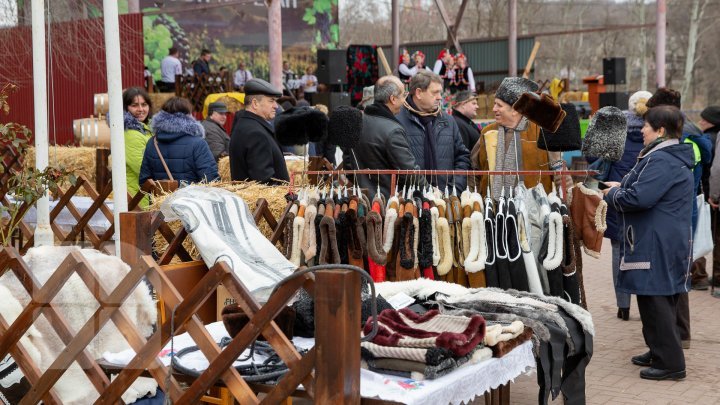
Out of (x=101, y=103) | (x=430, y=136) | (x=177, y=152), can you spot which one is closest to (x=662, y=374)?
(x=430, y=136)

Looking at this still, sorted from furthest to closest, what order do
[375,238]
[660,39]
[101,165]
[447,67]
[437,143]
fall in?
[660,39], [447,67], [101,165], [437,143], [375,238]

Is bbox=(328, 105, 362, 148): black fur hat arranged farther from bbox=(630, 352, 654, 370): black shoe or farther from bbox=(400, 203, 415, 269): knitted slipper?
bbox=(630, 352, 654, 370): black shoe

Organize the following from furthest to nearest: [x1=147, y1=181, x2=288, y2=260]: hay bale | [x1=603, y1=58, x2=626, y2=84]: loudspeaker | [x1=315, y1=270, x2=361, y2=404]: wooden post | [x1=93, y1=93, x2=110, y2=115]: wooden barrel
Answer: [x1=603, y1=58, x2=626, y2=84]: loudspeaker, [x1=93, y1=93, x2=110, y2=115]: wooden barrel, [x1=147, y1=181, x2=288, y2=260]: hay bale, [x1=315, y1=270, x2=361, y2=404]: wooden post

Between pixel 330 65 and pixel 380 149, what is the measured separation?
9.77 metres

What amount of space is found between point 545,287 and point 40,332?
2939 millimetres

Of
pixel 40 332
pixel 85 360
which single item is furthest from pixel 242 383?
pixel 40 332

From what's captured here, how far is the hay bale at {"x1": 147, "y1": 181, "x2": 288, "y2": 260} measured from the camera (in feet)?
19.6

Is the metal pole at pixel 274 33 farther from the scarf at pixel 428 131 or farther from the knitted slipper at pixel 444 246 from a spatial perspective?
the knitted slipper at pixel 444 246

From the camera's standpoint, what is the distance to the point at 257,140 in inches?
267

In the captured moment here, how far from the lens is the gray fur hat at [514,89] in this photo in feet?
20.2

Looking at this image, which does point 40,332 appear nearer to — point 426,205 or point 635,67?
point 426,205

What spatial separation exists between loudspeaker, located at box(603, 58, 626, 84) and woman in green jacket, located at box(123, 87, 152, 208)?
1632 cm

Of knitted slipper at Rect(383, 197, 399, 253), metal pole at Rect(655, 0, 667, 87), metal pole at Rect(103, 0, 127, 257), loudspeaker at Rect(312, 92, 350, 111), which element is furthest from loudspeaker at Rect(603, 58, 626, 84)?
metal pole at Rect(103, 0, 127, 257)

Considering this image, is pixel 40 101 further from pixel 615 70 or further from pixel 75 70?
pixel 615 70
